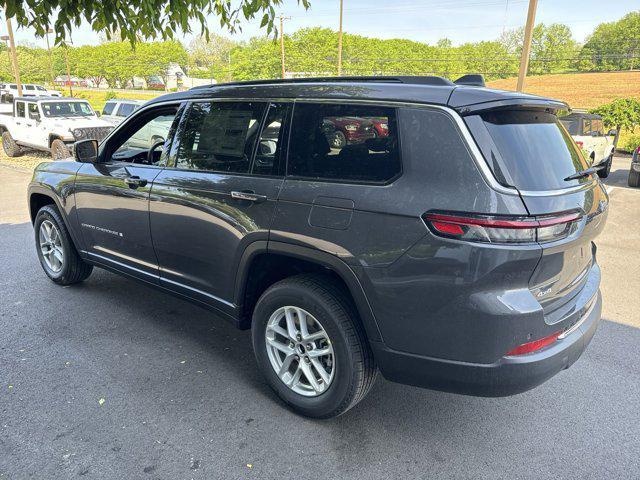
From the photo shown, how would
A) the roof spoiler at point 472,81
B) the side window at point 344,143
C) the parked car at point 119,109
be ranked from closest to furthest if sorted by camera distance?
the side window at point 344,143 → the roof spoiler at point 472,81 → the parked car at point 119,109

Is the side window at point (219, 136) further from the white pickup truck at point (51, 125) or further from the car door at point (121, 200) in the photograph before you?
the white pickup truck at point (51, 125)

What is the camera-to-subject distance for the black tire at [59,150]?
40.0ft

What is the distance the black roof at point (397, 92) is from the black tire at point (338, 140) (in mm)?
194

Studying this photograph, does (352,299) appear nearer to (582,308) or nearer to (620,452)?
(582,308)

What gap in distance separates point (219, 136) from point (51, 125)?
1190cm

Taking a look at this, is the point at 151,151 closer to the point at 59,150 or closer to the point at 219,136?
the point at 219,136

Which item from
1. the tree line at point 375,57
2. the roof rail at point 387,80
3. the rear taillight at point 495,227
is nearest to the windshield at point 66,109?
the roof rail at point 387,80

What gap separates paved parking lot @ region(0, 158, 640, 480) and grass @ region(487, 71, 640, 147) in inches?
1594

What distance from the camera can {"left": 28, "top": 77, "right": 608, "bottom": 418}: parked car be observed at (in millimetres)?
2113

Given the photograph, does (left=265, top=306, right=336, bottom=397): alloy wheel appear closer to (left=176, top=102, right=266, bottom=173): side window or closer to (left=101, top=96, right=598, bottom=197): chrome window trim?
(left=176, top=102, right=266, bottom=173): side window

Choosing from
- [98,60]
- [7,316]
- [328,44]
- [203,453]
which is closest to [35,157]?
[7,316]

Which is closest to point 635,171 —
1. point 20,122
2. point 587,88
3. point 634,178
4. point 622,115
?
point 634,178

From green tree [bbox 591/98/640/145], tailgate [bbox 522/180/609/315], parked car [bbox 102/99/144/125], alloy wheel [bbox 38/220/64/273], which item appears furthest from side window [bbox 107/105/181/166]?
green tree [bbox 591/98/640/145]

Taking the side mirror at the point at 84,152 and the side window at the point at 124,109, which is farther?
the side window at the point at 124,109
